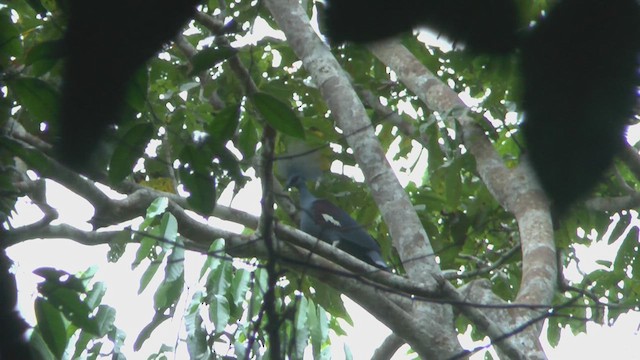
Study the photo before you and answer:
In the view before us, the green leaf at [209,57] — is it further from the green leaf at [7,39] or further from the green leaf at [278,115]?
the green leaf at [7,39]

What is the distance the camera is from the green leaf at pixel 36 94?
Result: 90 centimetres

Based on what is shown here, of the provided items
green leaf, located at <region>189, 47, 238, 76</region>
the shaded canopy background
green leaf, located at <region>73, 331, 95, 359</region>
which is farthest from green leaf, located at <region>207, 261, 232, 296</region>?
green leaf, located at <region>189, 47, 238, 76</region>

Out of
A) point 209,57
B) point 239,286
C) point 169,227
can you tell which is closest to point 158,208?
point 169,227

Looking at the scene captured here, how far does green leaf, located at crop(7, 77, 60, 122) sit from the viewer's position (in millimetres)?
899

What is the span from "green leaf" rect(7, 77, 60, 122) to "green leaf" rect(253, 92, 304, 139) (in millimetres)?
221

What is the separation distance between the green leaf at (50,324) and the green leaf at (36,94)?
291 mm

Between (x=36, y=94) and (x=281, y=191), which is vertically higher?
(x=281, y=191)

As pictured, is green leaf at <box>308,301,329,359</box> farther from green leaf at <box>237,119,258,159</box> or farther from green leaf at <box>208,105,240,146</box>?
green leaf at <box>208,105,240,146</box>

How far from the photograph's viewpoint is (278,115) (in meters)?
1.00

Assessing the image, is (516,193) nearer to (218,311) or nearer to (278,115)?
(218,311)

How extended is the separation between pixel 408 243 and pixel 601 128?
4.83ft

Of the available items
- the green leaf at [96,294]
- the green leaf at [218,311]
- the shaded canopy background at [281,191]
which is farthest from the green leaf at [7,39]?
the green leaf at [218,311]

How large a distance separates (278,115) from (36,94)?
263 mm

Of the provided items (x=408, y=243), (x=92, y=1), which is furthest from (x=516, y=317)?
(x=92, y=1)
